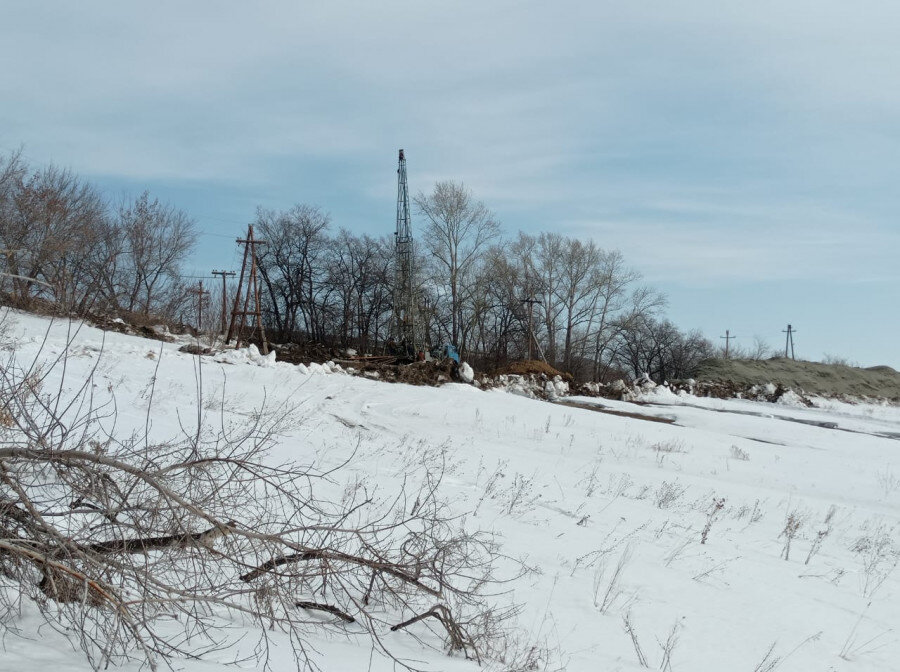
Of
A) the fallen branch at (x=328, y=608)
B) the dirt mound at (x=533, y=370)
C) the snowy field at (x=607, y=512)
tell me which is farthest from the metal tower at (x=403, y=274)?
the fallen branch at (x=328, y=608)

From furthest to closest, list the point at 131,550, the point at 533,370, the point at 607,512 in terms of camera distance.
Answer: the point at 533,370, the point at 607,512, the point at 131,550

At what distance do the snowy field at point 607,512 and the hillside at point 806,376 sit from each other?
54.0 ft

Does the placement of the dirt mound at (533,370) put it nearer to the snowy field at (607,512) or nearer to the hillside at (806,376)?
the hillside at (806,376)

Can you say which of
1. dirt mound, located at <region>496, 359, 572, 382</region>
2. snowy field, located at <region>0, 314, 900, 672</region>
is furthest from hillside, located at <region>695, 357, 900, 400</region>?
snowy field, located at <region>0, 314, 900, 672</region>

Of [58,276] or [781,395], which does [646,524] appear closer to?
[58,276]

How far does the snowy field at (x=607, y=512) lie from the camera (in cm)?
494

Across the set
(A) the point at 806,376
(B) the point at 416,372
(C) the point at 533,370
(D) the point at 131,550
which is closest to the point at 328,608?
(D) the point at 131,550

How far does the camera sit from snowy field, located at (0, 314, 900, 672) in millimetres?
4941

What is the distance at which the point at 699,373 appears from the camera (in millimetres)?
37719

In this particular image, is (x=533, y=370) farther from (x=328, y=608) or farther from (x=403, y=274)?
(x=328, y=608)

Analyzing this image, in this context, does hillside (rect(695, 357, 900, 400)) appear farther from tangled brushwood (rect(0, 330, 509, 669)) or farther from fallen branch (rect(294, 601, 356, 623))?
tangled brushwood (rect(0, 330, 509, 669))

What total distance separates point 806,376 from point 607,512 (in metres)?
34.9

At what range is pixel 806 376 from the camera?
38969 mm

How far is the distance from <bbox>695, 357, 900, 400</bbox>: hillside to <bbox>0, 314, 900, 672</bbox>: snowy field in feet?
54.0
